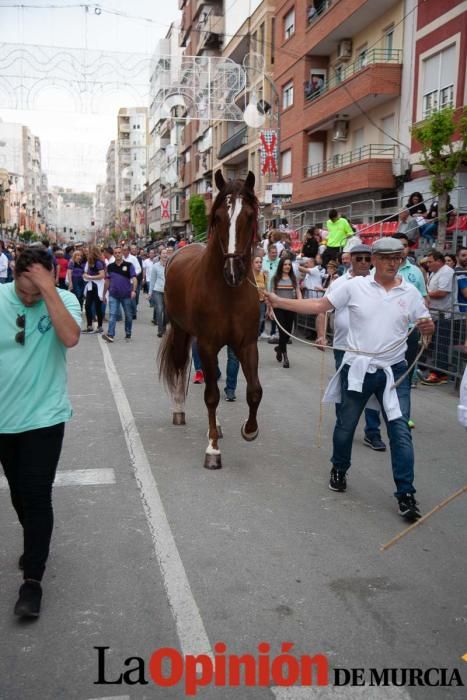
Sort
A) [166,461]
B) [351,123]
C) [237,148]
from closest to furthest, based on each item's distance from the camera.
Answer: [166,461], [351,123], [237,148]

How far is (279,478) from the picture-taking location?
5488 millimetres

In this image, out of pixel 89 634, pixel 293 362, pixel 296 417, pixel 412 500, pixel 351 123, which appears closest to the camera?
pixel 89 634

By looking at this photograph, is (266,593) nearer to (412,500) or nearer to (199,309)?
(412,500)

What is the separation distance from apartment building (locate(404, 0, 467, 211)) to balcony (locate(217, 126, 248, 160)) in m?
20.6

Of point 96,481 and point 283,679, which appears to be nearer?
point 283,679

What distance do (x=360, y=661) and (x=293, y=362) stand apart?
8.89m

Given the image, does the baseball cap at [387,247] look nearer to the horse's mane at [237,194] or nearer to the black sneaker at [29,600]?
the horse's mane at [237,194]

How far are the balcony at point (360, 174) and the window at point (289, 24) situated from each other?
7966mm

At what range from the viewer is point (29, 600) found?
3.30 metres

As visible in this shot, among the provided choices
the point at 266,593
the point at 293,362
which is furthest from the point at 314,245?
the point at 266,593

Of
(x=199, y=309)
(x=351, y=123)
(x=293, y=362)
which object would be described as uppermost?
(x=351, y=123)

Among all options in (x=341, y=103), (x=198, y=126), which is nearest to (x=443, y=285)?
(x=341, y=103)

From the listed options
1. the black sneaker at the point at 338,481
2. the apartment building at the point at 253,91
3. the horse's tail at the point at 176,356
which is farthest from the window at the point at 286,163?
the black sneaker at the point at 338,481

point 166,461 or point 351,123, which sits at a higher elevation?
point 351,123
